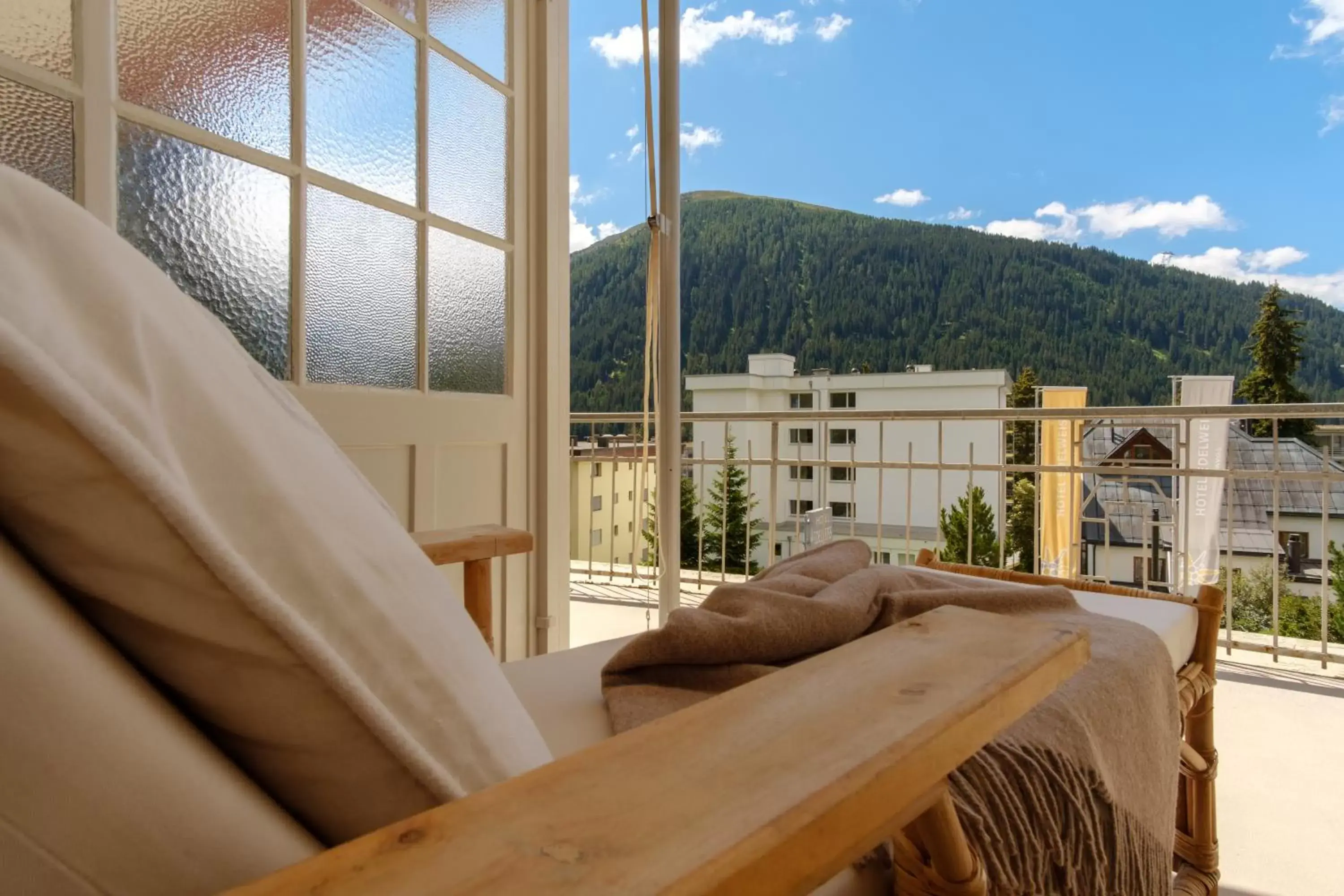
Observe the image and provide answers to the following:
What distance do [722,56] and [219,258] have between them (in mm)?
30048

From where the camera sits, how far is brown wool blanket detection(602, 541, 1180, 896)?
0.71 metres

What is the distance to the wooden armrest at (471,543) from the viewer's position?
122 centimetres

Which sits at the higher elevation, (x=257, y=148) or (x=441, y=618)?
(x=257, y=148)

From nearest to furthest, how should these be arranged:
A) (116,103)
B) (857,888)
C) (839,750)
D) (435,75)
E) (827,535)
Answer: (839,750), (857,888), (116,103), (435,75), (827,535)

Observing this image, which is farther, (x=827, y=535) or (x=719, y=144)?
(x=719, y=144)

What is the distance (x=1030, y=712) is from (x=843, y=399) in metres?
16.0

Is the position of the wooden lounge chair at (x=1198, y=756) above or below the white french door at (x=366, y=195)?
below

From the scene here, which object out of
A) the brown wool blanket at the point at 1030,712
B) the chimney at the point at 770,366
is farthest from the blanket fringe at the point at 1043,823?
the chimney at the point at 770,366

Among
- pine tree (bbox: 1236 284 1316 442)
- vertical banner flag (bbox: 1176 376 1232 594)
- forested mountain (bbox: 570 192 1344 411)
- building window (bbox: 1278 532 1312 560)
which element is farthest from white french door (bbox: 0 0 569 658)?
pine tree (bbox: 1236 284 1316 442)

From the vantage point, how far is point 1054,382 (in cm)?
1720

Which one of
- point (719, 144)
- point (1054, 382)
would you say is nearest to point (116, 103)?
point (1054, 382)

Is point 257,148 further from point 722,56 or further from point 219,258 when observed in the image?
point 722,56

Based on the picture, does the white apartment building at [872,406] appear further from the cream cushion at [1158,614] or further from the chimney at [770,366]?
the cream cushion at [1158,614]

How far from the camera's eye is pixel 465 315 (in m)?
2.20
